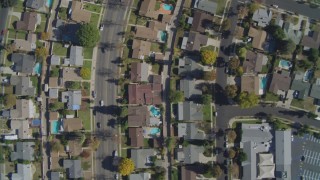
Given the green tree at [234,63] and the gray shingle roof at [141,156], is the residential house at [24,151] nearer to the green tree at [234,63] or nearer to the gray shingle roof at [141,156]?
the gray shingle roof at [141,156]

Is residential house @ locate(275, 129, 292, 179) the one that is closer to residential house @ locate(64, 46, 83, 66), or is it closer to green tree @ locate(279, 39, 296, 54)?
green tree @ locate(279, 39, 296, 54)

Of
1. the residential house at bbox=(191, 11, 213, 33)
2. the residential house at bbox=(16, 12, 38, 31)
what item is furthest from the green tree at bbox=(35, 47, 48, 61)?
the residential house at bbox=(191, 11, 213, 33)

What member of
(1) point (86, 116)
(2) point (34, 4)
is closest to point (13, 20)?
(2) point (34, 4)

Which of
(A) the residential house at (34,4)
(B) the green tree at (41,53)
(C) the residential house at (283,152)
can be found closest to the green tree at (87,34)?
(B) the green tree at (41,53)

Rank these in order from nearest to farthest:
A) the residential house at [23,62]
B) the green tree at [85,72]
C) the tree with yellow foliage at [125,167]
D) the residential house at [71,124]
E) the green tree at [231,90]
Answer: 1. the tree with yellow foliage at [125,167]
2. the green tree at [231,90]
3. the green tree at [85,72]
4. the residential house at [71,124]
5. the residential house at [23,62]

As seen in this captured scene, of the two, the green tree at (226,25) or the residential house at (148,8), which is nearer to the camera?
the green tree at (226,25)

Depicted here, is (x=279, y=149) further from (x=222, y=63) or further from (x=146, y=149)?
(x=146, y=149)

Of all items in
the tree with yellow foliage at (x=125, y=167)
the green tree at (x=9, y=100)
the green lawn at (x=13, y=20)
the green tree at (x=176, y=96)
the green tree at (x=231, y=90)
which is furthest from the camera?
the green lawn at (x=13, y=20)
